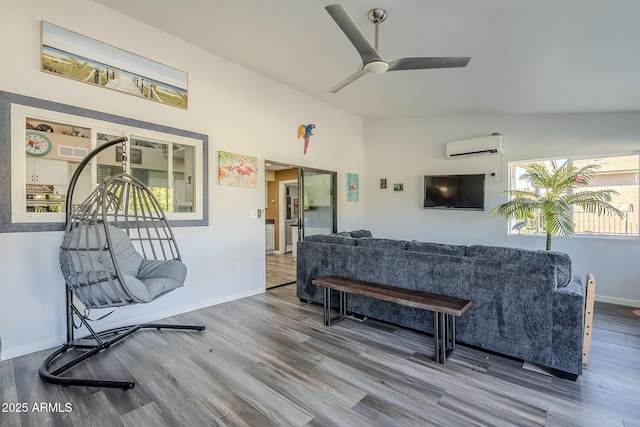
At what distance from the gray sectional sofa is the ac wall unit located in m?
2.74

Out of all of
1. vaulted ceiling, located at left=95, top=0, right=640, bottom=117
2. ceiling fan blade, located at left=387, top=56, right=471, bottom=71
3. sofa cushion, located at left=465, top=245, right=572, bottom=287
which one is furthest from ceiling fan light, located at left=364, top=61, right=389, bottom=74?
sofa cushion, located at left=465, top=245, right=572, bottom=287

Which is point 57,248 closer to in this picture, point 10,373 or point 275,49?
point 10,373

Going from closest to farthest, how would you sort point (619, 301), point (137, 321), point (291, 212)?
1. point (137, 321)
2. point (619, 301)
3. point (291, 212)

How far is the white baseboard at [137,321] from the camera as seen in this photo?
96.7 inches

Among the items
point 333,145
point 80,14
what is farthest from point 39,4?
point 333,145

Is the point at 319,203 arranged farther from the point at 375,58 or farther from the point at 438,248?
the point at 375,58

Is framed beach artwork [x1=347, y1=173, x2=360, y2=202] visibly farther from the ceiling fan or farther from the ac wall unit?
the ceiling fan

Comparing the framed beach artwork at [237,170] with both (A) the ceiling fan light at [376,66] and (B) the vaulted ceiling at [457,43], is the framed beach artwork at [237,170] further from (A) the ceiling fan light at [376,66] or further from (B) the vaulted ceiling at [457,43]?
(A) the ceiling fan light at [376,66]

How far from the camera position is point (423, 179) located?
5.63m

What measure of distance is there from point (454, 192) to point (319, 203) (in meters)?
2.41

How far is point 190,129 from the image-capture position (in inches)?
141

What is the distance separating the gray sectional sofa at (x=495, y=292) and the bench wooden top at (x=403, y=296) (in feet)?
0.37

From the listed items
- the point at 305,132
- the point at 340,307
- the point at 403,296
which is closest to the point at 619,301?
the point at 403,296

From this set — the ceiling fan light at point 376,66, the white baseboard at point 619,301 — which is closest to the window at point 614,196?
the white baseboard at point 619,301
